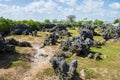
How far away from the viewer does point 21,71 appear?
40906 millimetres

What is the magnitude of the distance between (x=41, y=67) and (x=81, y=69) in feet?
22.2

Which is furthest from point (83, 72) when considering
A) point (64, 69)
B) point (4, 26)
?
point (4, 26)

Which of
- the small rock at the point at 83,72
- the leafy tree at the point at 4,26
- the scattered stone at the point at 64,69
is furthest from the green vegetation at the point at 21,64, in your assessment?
the leafy tree at the point at 4,26

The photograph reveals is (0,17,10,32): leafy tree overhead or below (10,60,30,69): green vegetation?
overhead

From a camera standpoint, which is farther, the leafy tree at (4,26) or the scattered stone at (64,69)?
the leafy tree at (4,26)

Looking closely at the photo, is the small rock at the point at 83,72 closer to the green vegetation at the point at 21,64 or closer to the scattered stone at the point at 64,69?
the scattered stone at the point at 64,69

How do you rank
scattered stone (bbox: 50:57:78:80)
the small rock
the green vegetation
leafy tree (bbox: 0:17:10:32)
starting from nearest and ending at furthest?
scattered stone (bbox: 50:57:78:80)
the small rock
the green vegetation
leafy tree (bbox: 0:17:10:32)

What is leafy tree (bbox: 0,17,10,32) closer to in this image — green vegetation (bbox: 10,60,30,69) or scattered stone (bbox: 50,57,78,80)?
green vegetation (bbox: 10,60,30,69)

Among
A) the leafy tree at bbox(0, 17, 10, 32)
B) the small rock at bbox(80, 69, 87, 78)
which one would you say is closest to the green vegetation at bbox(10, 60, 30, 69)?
the small rock at bbox(80, 69, 87, 78)

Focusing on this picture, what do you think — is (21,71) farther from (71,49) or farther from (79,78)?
(71,49)

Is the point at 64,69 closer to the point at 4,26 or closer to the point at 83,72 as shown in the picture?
the point at 83,72

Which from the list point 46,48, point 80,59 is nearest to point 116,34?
point 46,48

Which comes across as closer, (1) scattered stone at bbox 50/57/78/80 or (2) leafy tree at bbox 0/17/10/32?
(1) scattered stone at bbox 50/57/78/80

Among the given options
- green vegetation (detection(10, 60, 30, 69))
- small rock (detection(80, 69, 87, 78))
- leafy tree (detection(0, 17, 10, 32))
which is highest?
leafy tree (detection(0, 17, 10, 32))
